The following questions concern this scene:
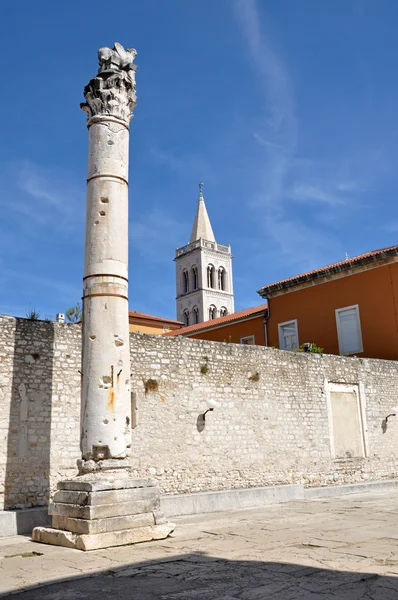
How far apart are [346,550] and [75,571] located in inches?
124

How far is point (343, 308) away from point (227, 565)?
1659 centimetres

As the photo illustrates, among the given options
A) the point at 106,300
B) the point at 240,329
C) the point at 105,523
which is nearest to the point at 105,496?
the point at 105,523

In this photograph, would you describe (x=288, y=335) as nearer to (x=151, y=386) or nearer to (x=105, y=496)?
(x=151, y=386)

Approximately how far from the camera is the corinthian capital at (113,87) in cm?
994

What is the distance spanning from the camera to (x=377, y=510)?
1072cm

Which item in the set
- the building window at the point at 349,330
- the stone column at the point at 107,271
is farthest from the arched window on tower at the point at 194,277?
the stone column at the point at 107,271

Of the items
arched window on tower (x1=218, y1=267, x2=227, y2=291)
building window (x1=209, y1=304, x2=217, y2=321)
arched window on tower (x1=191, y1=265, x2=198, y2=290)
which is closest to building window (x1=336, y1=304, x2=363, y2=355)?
building window (x1=209, y1=304, x2=217, y2=321)

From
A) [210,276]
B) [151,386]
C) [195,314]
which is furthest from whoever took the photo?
[210,276]

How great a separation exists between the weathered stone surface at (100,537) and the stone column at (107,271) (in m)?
0.98

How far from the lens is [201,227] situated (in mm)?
75812

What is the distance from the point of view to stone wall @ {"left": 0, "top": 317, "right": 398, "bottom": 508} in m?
10.2

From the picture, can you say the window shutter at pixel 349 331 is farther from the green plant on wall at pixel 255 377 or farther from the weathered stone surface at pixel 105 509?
the weathered stone surface at pixel 105 509

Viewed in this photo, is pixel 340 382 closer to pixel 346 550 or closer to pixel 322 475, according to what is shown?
pixel 322 475

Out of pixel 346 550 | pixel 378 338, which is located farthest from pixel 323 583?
pixel 378 338
